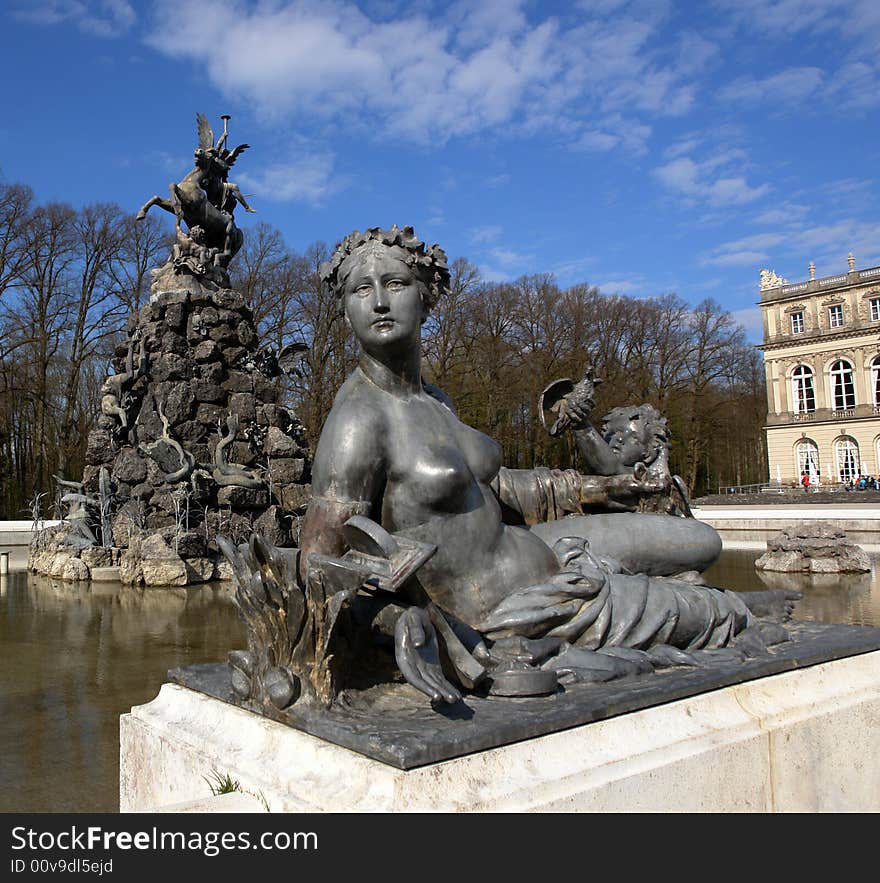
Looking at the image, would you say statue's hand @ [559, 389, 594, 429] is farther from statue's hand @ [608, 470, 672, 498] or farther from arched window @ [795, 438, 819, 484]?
arched window @ [795, 438, 819, 484]

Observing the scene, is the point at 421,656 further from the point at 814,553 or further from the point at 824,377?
the point at 824,377

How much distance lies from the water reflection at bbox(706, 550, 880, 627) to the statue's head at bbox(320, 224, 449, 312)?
213 inches

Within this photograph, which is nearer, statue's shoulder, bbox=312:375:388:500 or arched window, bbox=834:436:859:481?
statue's shoulder, bbox=312:375:388:500

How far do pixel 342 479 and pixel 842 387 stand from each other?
49266mm

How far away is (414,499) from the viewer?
2840 mm

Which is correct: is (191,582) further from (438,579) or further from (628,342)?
(628,342)

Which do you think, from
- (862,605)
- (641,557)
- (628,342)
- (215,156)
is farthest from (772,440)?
(641,557)

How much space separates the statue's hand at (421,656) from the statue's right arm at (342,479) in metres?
0.40

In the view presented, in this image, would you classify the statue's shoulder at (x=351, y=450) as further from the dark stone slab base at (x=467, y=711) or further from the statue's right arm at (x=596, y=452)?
the statue's right arm at (x=596, y=452)

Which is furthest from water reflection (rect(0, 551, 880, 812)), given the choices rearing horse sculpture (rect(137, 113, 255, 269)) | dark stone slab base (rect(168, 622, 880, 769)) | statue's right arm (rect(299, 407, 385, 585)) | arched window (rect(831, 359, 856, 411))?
arched window (rect(831, 359, 856, 411))

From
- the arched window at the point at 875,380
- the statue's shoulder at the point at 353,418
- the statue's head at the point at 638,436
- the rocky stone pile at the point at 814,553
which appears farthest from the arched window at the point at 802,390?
the statue's shoulder at the point at 353,418

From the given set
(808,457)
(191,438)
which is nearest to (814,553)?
(191,438)

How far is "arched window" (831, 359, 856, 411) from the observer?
150 feet

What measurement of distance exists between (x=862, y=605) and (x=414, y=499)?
24.4ft
